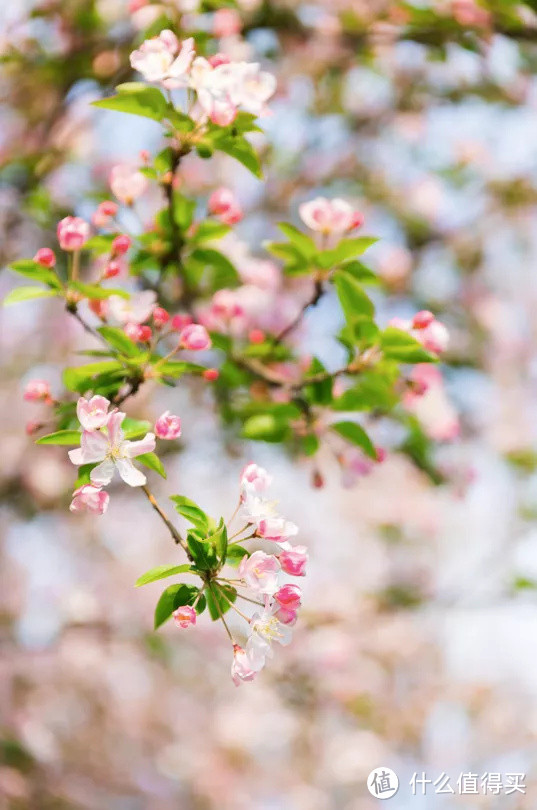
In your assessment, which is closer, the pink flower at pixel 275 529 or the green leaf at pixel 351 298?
the pink flower at pixel 275 529

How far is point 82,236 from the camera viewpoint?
115 cm

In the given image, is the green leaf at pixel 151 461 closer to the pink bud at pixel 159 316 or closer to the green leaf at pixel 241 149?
the pink bud at pixel 159 316

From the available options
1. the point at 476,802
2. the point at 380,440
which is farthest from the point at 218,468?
the point at 476,802

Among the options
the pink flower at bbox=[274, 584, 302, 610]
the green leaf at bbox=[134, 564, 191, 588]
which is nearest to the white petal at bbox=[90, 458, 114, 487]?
the green leaf at bbox=[134, 564, 191, 588]

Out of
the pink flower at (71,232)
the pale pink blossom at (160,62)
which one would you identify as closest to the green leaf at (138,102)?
the pale pink blossom at (160,62)

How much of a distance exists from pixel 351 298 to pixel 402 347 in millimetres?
112

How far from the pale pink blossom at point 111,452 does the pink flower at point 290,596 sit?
209 millimetres

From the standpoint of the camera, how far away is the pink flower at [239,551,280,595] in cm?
88

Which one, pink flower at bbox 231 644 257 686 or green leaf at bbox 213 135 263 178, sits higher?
green leaf at bbox 213 135 263 178

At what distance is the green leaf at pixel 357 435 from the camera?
1.25 metres

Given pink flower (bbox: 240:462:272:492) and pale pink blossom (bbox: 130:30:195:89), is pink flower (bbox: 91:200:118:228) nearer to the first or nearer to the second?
pale pink blossom (bbox: 130:30:195:89)

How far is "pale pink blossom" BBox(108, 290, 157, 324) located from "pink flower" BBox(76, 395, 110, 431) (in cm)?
28

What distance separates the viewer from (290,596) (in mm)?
886

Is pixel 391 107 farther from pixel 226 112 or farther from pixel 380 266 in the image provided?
pixel 226 112
